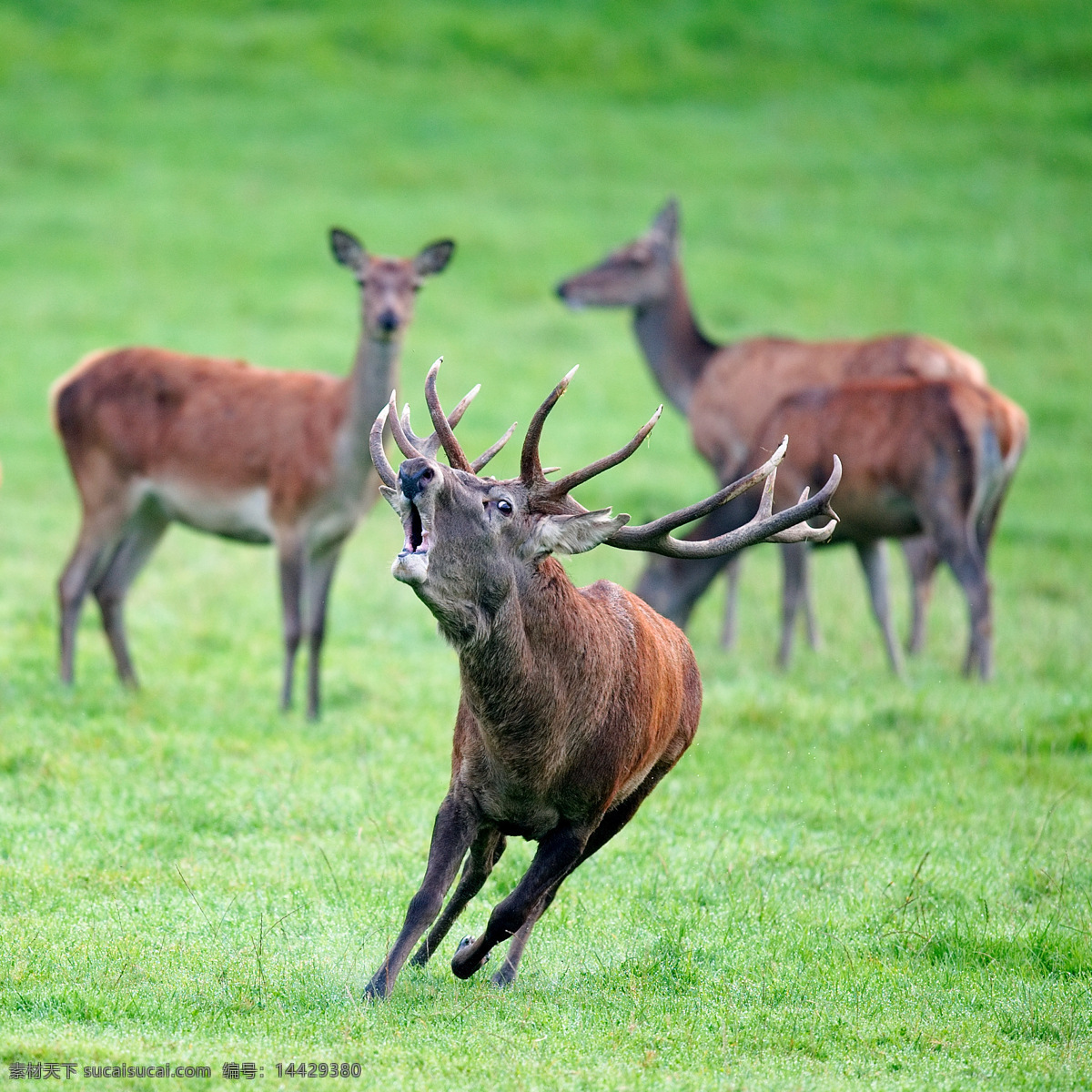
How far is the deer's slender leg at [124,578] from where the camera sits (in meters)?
8.85

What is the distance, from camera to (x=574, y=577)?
11.6m

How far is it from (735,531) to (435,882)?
1.24 meters

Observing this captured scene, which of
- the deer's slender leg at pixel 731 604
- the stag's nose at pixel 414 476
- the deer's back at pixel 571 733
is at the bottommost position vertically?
the deer's slender leg at pixel 731 604

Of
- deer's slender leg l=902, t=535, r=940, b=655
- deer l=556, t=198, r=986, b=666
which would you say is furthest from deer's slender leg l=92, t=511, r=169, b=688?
deer's slender leg l=902, t=535, r=940, b=655

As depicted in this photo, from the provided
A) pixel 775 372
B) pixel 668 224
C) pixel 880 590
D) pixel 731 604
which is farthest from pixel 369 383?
pixel 668 224

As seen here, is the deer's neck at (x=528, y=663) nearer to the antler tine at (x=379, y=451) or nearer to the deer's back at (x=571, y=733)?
the deer's back at (x=571, y=733)

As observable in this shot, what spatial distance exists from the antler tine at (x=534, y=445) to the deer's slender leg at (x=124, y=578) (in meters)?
4.56

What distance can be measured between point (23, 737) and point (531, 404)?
965 centimetres

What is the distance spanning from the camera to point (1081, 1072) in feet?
14.3

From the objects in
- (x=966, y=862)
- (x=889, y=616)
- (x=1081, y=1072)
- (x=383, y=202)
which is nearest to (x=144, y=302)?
(x=383, y=202)

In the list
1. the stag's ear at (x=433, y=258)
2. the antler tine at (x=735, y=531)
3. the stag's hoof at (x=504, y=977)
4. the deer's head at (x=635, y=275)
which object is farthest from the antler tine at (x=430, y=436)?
the deer's head at (x=635, y=275)

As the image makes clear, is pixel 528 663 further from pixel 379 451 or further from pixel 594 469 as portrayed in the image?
pixel 379 451

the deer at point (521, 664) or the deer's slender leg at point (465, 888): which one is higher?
the deer at point (521, 664)

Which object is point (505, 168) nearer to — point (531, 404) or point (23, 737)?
point (531, 404)
